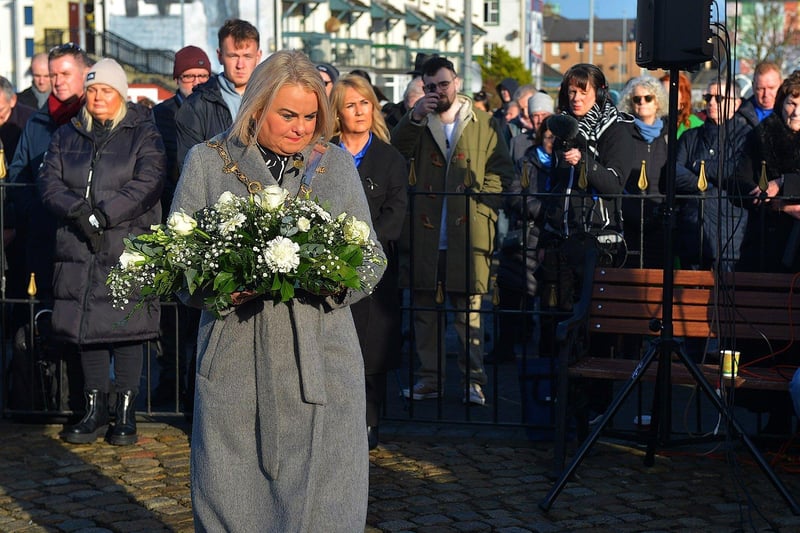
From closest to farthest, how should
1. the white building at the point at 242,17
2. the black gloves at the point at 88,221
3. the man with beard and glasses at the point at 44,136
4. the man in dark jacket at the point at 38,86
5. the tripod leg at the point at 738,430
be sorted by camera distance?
the tripod leg at the point at 738,430 → the black gloves at the point at 88,221 → the man with beard and glasses at the point at 44,136 → the man in dark jacket at the point at 38,86 → the white building at the point at 242,17

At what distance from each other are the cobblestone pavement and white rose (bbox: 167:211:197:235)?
207 centimetres

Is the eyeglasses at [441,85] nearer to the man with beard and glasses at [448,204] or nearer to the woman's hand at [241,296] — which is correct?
the man with beard and glasses at [448,204]

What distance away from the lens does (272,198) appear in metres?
4.06

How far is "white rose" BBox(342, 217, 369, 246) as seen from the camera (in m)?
4.12

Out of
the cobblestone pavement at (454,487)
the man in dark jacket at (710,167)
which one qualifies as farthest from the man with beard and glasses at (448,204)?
the man in dark jacket at (710,167)

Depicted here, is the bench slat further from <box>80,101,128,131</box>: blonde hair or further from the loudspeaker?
<box>80,101,128,131</box>: blonde hair

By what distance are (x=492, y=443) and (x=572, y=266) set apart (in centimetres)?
111

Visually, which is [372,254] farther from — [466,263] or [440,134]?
[440,134]

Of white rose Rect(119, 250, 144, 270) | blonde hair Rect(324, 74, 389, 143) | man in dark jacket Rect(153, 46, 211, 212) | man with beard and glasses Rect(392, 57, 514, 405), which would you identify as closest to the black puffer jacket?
man in dark jacket Rect(153, 46, 211, 212)

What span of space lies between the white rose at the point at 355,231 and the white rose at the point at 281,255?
0.78 feet

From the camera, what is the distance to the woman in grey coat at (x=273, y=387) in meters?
4.25

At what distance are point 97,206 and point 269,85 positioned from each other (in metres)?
2.99

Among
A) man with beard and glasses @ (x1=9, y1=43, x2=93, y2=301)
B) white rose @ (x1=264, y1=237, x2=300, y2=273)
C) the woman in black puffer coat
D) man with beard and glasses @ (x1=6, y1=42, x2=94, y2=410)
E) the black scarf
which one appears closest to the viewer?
white rose @ (x1=264, y1=237, x2=300, y2=273)

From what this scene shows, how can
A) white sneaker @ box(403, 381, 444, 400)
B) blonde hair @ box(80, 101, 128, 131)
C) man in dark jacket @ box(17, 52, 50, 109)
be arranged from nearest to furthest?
blonde hair @ box(80, 101, 128, 131) < white sneaker @ box(403, 381, 444, 400) < man in dark jacket @ box(17, 52, 50, 109)
